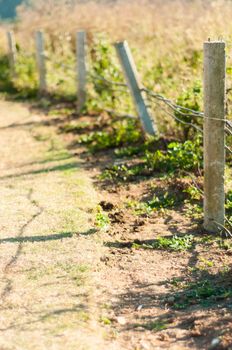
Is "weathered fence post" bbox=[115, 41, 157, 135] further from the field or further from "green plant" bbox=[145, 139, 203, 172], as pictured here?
"green plant" bbox=[145, 139, 203, 172]

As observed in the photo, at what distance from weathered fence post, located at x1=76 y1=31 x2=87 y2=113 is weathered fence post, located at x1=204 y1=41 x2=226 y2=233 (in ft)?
20.2

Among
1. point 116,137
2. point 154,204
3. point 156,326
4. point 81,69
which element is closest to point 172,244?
point 154,204

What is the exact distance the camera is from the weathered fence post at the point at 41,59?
13617 millimetres

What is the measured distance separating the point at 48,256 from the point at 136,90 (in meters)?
3.72

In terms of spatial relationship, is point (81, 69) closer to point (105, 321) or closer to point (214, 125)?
point (214, 125)

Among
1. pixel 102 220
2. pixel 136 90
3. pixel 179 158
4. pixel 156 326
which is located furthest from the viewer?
pixel 136 90

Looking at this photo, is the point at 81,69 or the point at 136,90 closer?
the point at 136,90

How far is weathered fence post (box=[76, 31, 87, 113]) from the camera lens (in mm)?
10914

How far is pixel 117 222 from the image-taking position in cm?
572

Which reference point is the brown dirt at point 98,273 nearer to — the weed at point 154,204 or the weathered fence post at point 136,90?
the weed at point 154,204

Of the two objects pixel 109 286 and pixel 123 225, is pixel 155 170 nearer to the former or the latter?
pixel 123 225

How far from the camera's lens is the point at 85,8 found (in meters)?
16.6

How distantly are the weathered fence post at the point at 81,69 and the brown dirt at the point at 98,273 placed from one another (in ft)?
13.9

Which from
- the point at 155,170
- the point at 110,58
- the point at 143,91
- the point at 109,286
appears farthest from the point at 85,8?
the point at 109,286
